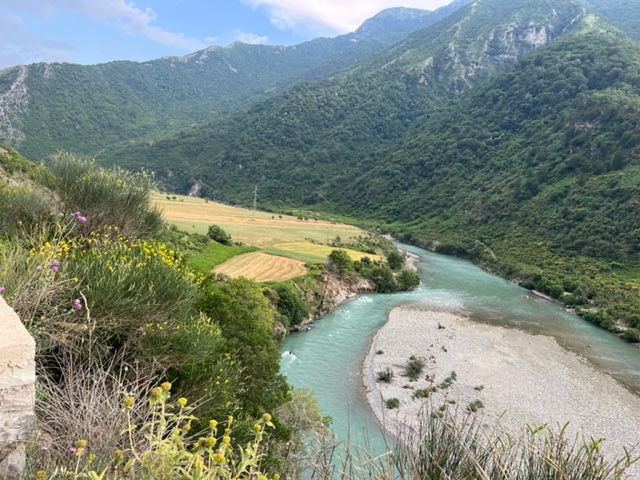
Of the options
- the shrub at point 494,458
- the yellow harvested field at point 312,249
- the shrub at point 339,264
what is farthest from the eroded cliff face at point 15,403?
the yellow harvested field at point 312,249

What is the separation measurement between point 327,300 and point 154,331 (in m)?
37.3

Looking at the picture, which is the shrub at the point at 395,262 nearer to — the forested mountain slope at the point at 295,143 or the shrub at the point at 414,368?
the shrub at the point at 414,368

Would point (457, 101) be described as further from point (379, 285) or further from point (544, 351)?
point (544, 351)

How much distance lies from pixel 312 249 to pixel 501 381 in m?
39.3

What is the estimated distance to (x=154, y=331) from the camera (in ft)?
30.9

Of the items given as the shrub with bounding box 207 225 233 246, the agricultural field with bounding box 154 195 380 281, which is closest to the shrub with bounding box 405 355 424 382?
the agricultural field with bounding box 154 195 380 281

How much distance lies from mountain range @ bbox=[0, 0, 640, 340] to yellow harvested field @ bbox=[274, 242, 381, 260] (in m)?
26.2

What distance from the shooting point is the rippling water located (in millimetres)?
25281

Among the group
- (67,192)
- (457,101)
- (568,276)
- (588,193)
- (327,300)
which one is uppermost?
(457,101)

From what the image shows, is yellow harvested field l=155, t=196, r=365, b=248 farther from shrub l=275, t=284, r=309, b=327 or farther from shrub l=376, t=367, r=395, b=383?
shrub l=376, t=367, r=395, b=383

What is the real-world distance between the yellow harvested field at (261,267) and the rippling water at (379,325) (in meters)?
7.37

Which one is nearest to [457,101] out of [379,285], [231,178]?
[231,178]

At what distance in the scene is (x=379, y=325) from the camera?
4112cm

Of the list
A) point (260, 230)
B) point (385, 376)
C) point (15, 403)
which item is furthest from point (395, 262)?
point (15, 403)
